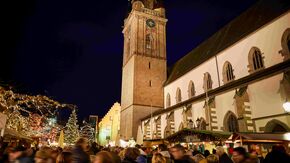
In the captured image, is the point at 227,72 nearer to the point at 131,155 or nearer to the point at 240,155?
the point at 240,155

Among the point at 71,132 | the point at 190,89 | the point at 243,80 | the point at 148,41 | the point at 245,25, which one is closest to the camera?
the point at 243,80

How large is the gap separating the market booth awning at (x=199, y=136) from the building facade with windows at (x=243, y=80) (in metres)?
3.97

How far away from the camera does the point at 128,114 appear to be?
35750 millimetres

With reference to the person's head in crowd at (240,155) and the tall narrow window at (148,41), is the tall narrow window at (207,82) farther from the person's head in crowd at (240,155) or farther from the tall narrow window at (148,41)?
the person's head in crowd at (240,155)

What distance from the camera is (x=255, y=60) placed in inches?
798

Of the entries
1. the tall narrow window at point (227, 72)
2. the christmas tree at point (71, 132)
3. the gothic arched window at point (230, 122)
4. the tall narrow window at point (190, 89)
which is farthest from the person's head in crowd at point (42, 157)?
the christmas tree at point (71, 132)

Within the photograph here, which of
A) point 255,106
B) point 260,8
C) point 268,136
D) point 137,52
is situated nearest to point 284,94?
point 255,106

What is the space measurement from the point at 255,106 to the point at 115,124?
3926 cm

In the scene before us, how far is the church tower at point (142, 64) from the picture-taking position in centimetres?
3481

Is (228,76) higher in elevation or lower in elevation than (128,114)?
higher

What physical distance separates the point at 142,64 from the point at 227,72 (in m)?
16.1

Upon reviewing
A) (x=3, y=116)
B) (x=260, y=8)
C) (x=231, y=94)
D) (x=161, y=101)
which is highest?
(x=260, y=8)

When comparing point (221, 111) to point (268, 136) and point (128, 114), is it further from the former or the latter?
point (128, 114)

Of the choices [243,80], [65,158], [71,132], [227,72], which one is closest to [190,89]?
[227,72]
